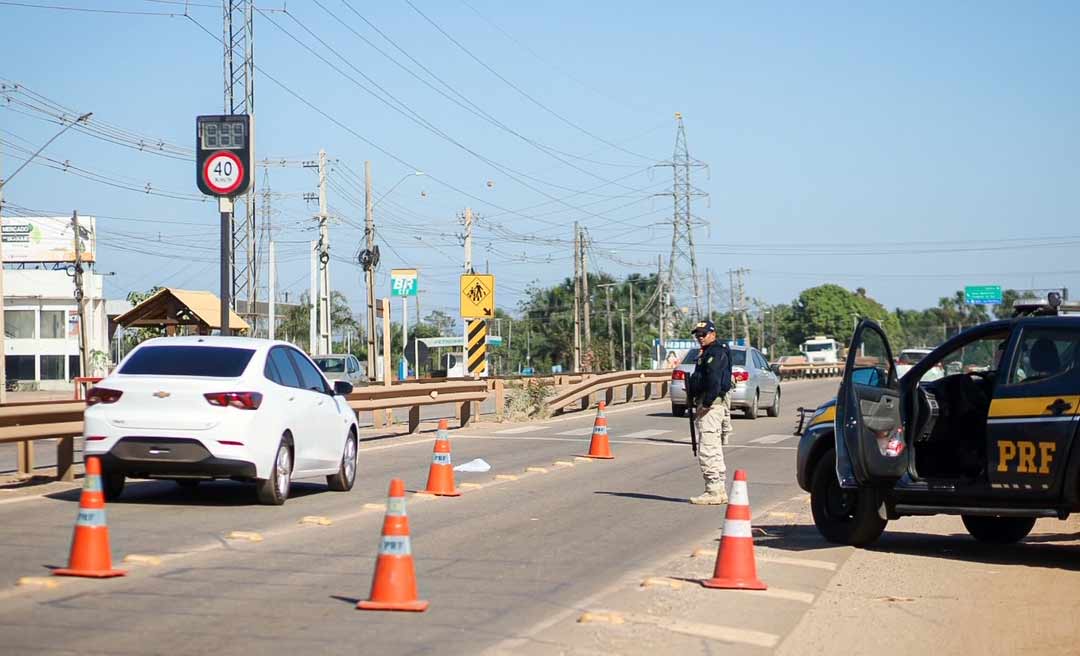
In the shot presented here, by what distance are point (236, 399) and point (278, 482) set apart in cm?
110

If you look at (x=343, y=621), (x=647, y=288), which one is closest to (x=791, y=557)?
(x=343, y=621)

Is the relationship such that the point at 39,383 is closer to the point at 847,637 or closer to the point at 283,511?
the point at 283,511

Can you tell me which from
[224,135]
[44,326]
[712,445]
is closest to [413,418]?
[224,135]

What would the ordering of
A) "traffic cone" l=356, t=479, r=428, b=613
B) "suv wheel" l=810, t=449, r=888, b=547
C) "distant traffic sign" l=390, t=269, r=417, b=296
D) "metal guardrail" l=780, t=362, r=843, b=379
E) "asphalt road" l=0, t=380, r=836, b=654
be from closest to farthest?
"asphalt road" l=0, t=380, r=836, b=654, "traffic cone" l=356, t=479, r=428, b=613, "suv wheel" l=810, t=449, r=888, b=547, "distant traffic sign" l=390, t=269, r=417, b=296, "metal guardrail" l=780, t=362, r=843, b=379

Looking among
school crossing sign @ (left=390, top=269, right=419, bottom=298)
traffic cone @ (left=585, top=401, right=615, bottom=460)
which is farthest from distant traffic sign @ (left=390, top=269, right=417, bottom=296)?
traffic cone @ (left=585, top=401, right=615, bottom=460)

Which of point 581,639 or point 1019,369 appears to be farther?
point 1019,369

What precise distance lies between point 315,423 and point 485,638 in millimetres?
7170

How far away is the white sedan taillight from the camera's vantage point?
1264 centimetres

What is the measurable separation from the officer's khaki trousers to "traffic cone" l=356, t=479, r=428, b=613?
696 centimetres

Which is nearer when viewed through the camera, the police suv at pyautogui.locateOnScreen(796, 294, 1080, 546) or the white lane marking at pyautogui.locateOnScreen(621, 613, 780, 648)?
the white lane marking at pyautogui.locateOnScreen(621, 613, 780, 648)

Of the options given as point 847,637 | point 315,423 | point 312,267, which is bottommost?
point 847,637

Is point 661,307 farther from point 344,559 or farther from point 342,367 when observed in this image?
point 344,559

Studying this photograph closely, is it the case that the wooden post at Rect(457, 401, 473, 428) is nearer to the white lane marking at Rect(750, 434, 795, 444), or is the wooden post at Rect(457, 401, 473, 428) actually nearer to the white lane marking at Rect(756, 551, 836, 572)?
the white lane marking at Rect(750, 434, 795, 444)

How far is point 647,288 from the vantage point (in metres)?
122
